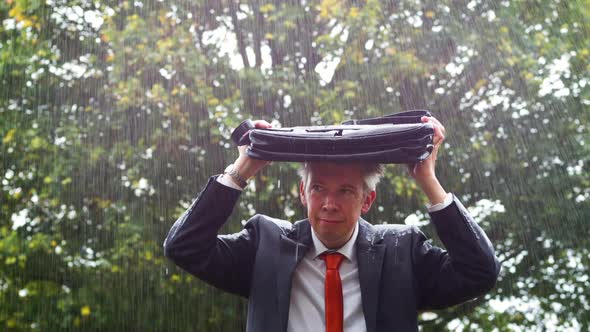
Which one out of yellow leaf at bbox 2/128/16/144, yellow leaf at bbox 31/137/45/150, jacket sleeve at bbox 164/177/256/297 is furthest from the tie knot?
yellow leaf at bbox 2/128/16/144

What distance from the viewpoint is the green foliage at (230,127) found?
796 centimetres

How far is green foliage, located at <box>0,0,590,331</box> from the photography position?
796 centimetres

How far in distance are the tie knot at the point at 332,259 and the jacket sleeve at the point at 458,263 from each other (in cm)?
27

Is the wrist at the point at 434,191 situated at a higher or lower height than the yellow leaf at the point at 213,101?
lower

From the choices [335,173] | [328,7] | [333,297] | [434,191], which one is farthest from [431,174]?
[328,7]

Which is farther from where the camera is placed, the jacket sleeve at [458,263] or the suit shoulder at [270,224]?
the suit shoulder at [270,224]

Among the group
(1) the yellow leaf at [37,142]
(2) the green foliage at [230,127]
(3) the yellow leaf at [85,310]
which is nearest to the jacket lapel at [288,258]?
(2) the green foliage at [230,127]

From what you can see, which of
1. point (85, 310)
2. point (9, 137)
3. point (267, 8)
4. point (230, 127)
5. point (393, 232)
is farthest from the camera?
point (267, 8)

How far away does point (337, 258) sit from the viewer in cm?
237

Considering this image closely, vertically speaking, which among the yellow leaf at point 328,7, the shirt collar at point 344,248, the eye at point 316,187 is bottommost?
the shirt collar at point 344,248

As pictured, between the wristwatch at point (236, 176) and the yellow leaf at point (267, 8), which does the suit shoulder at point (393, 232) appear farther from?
the yellow leaf at point (267, 8)

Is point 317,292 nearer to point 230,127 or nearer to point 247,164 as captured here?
point 247,164

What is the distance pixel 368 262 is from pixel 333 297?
0.18 m

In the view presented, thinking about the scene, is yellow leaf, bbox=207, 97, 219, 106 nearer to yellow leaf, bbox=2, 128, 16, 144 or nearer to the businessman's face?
yellow leaf, bbox=2, 128, 16, 144
